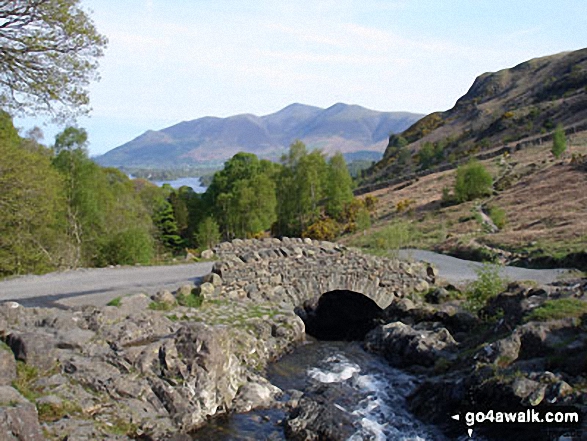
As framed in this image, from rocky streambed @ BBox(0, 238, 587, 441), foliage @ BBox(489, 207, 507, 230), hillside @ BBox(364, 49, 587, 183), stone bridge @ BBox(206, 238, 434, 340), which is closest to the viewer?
rocky streambed @ BBox(0, 238, 587, 441)

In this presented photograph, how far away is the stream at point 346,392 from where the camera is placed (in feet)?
35.1

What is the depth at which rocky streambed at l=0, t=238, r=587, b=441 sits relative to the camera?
31.0ft

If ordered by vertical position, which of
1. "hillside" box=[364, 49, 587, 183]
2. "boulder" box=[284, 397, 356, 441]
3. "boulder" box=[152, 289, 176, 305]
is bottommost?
"boulder" box=[284, 397, 356, 441]

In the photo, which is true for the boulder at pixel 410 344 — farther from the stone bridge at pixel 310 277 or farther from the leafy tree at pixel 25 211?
the leafy tree at pixel 25 211

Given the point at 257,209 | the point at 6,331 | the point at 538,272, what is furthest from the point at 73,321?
the point at 257,209

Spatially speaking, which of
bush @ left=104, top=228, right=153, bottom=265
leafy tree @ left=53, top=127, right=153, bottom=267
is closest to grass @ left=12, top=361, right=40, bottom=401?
bush @ left=104, top=228, right=153, bottom=265

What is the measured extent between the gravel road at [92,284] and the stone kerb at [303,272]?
5.13ft

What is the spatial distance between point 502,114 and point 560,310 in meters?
102

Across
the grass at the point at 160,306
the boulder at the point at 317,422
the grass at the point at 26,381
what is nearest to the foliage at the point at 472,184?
the grass at the point at 160,306

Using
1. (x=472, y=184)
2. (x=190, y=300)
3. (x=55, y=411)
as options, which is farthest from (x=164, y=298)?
(x=472, y=184)

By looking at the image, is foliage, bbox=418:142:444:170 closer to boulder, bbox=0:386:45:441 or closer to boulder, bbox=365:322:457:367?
boulder, bbox=365:322:457:367

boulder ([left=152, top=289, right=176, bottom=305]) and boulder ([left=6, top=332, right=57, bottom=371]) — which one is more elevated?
boulder ([left=6, top=332, right=57, bottom=371])

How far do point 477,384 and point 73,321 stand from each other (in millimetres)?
8898

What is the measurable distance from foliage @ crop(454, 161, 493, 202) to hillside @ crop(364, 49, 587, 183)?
33270mm
